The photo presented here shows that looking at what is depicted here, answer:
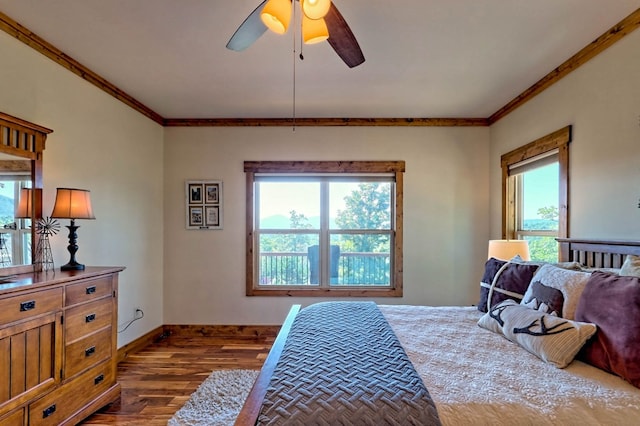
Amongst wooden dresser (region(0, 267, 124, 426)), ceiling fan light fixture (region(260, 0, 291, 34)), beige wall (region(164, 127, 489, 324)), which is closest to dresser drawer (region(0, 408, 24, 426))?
wooden dresser (region(0, 267, 124, 426))

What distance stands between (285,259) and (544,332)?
3.06 metres

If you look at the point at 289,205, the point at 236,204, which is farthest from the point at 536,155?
the point at 236,204

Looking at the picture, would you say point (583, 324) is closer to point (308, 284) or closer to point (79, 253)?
point (308, 284)

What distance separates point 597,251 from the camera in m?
2.26

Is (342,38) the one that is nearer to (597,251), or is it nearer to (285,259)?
(597,251)

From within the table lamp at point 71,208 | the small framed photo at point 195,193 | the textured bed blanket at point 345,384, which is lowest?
the textured bed blanket at point 345,384

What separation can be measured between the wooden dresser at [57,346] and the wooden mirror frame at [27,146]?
265mm

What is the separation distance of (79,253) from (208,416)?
1765 mm

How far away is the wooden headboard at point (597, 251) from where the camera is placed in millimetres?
2008

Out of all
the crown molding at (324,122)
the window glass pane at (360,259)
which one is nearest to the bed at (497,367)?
the window glass pane at (360,259)

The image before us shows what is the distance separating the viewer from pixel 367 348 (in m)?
1.61

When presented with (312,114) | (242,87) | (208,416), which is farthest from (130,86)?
(208,416)

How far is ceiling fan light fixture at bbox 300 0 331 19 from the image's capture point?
150cm

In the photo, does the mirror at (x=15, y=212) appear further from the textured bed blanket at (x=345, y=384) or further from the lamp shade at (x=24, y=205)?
the textured bed blanket at (x=345, y=384)
